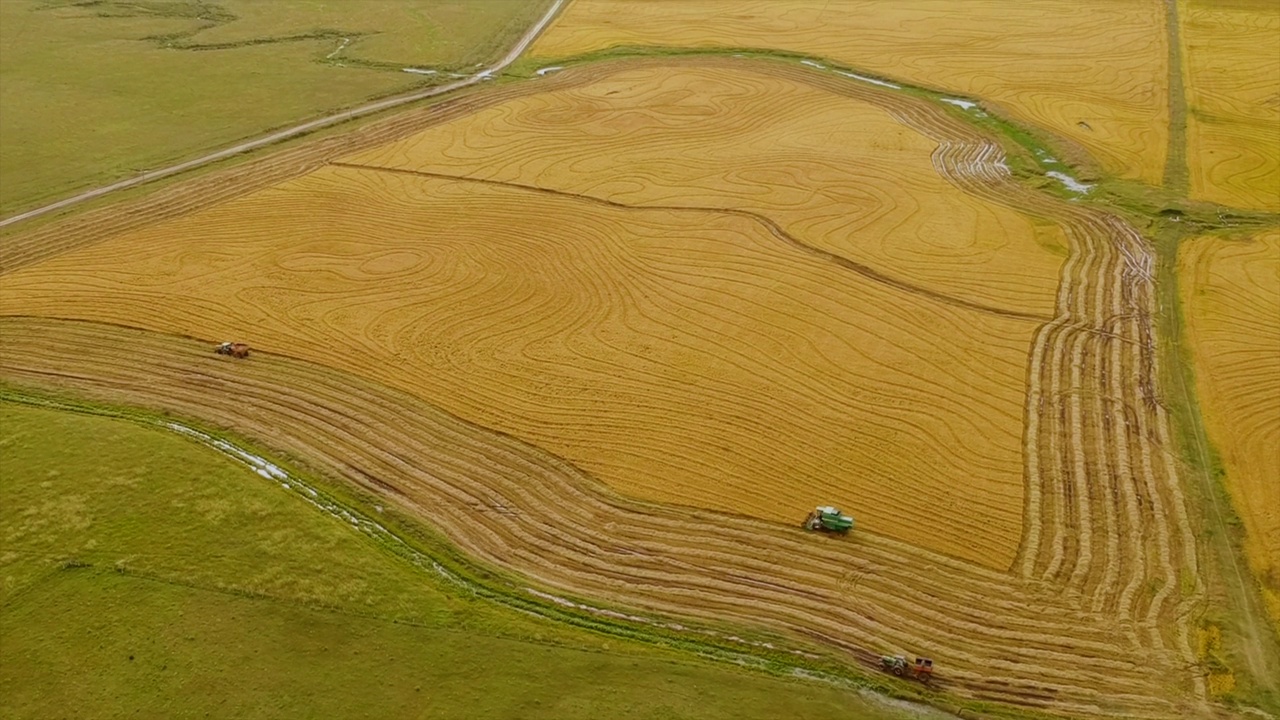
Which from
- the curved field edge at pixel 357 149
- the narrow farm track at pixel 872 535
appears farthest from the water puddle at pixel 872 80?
the narrow farm track at pixel 872 535

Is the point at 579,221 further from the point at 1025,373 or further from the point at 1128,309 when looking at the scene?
the point at 1128,309

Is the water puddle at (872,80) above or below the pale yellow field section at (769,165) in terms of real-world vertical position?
above

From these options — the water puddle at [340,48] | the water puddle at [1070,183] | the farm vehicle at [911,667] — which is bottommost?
the farm vehicle at [911,667]

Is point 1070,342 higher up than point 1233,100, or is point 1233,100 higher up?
point 1233,100

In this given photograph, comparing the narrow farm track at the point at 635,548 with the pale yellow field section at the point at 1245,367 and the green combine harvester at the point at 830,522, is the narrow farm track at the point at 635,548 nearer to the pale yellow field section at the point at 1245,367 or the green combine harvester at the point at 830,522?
the green combine harvester at the point at 830,522

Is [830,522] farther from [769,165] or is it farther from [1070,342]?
[769,165]

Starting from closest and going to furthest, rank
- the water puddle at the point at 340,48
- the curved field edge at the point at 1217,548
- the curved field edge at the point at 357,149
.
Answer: the curved field edge at the point at 1217,548, the curved field edge at the point at 357,149, the water puddle at the point at 340,48

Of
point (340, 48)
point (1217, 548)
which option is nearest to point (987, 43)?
point (1217, 548)
